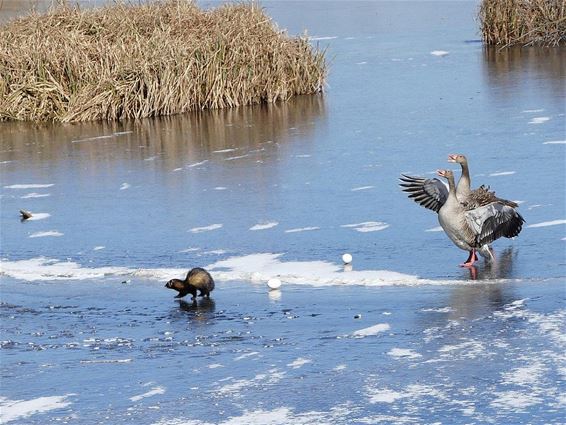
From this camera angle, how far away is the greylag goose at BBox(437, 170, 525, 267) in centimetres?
970

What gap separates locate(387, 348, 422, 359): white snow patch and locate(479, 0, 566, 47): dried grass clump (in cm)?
1765

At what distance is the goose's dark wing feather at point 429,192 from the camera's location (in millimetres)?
10547

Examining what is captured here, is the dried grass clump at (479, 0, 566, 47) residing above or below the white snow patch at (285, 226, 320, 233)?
above

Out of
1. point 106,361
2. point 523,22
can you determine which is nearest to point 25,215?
point 106,361

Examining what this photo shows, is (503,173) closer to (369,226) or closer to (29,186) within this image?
(369,226)

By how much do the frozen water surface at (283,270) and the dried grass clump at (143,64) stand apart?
0.44 metres

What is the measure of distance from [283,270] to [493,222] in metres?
1.75

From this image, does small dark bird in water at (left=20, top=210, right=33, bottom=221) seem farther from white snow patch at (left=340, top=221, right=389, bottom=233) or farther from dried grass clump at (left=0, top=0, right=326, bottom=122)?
dried grass clump at (left=0, top=0, right=326, bottom=122)

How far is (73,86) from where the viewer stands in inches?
733

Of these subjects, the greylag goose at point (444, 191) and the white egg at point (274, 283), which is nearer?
the white egg at point (274, 283)

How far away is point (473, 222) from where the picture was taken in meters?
9.72

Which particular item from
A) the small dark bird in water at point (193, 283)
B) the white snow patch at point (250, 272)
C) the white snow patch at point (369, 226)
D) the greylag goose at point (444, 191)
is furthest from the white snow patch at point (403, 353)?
the white snow patch at point (369, 226)

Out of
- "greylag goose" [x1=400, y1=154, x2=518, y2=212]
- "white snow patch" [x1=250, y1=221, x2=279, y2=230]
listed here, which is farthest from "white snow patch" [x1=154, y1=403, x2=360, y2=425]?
"white snow patch" [x1=250, y1=221, x2=279, y2=230]

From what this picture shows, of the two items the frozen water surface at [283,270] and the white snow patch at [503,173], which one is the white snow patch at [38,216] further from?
the white snow patch at [503,173]
